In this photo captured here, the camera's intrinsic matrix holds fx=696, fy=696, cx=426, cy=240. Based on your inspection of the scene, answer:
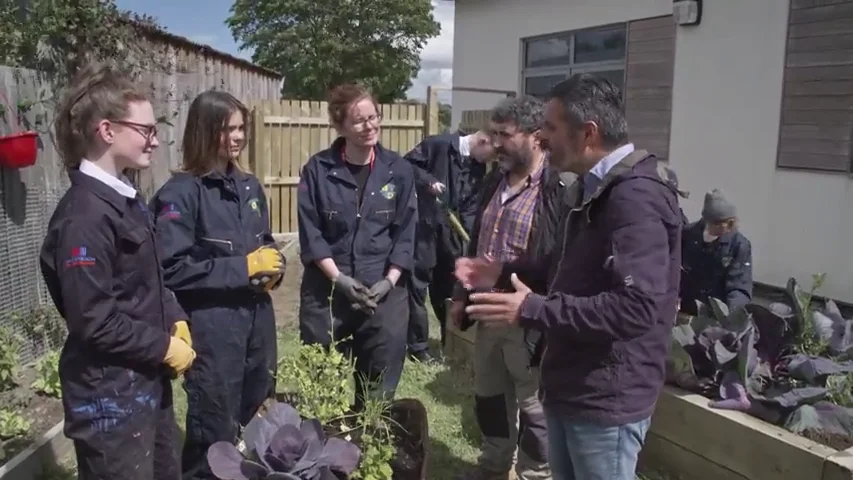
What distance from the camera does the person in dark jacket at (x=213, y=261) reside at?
8.83 ft

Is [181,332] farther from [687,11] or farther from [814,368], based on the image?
[687,11]

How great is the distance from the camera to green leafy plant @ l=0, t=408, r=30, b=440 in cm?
326

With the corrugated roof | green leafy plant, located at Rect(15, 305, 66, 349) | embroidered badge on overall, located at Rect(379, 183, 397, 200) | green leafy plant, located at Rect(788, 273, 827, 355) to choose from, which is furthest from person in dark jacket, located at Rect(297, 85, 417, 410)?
the corrugated roof

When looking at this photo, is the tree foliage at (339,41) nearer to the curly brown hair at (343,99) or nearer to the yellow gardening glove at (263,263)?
the curly brown hair at (343,99)

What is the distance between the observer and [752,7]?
21.3 feet

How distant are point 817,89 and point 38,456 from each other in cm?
625

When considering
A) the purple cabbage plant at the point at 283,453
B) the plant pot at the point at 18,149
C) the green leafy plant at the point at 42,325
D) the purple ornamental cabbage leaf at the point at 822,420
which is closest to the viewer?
the purple cabbage plant at the point at 283,453

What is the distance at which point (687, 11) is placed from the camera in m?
7.09

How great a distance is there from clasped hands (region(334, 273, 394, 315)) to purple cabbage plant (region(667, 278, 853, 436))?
1.48m

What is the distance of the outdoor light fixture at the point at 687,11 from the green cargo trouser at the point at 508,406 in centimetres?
528

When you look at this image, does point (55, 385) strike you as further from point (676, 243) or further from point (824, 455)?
point (824, 455)

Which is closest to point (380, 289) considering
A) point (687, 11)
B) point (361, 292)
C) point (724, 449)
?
point (361, 292)

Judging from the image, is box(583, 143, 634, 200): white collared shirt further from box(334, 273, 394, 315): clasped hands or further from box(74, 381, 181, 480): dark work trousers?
box(74, 381, 181, 480): dark work trousers

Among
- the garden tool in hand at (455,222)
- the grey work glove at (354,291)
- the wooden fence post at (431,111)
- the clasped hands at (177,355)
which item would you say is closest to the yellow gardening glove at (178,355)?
the clasped hands at (177,355)
